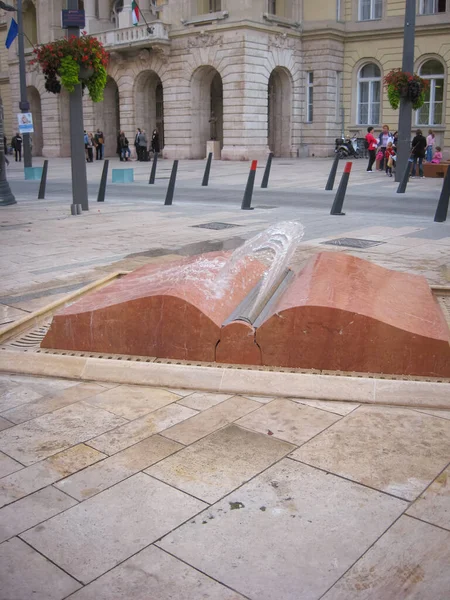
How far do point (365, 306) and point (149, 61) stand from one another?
37974 mm

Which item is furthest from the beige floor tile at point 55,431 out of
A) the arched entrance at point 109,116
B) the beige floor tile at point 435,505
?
the arched entrance at point 109,116

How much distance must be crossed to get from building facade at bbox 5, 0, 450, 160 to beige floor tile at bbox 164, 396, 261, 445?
32946 mm

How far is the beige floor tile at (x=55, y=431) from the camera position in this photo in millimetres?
3799

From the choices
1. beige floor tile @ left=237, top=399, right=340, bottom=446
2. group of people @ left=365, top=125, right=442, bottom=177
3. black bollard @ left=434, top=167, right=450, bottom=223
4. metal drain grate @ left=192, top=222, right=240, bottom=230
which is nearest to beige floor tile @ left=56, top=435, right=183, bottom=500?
beige floor tile @ left=237, top=399, right=340, bottom=446

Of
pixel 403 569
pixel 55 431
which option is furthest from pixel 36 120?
pixel 403 569

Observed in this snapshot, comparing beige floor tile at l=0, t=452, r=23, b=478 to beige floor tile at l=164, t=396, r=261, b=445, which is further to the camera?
beige floor tile at l=164, t=396, r=261, b=445

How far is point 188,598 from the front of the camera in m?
2.56

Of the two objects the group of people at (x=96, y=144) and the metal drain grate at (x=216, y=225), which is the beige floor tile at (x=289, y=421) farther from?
the group of people at (x=96, y=144)

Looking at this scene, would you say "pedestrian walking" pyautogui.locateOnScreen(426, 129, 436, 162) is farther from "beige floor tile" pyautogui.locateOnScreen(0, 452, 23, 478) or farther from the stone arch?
the stone arch

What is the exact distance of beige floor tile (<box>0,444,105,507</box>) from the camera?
11.0ft

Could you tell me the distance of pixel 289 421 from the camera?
414 centimetres

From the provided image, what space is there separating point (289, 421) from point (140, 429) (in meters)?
0.89

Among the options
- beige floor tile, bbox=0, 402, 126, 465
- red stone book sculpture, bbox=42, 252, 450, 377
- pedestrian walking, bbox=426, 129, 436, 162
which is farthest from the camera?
pedestrian walking, bbox=426, 129, 436, 162

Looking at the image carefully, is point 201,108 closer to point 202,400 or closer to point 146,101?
point 146,101
